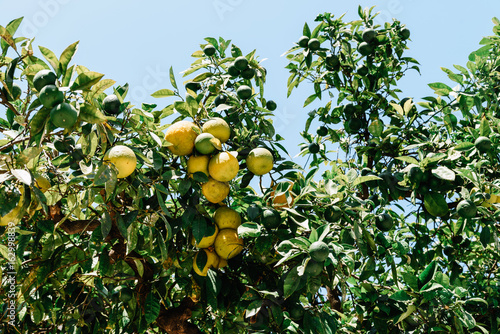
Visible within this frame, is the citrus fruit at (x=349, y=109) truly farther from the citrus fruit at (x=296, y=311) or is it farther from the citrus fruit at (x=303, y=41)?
the citrus fruit at (x=296, y=311)

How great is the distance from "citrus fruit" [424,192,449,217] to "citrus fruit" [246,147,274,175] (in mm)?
854

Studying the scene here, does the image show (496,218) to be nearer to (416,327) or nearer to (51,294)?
(416,327)

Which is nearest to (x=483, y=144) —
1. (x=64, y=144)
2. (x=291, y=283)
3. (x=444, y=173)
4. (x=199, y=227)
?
(x=444, y=173)

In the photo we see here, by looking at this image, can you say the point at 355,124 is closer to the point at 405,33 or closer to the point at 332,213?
the point at 405,33

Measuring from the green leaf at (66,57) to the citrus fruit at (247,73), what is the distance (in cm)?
130

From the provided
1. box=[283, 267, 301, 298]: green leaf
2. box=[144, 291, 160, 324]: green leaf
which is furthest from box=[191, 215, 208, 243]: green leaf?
box=[144, 291, 160, 324]: green leaf

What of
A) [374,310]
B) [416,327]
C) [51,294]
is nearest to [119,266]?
[51,294]

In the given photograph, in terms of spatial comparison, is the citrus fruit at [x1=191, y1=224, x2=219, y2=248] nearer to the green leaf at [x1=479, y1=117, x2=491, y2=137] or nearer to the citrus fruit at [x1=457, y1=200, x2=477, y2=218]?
the citrus fruit at [x1=457, y1=200, x2=477, y2=218]

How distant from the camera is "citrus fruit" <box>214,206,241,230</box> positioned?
2.22m

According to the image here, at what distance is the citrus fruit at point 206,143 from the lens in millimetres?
2035

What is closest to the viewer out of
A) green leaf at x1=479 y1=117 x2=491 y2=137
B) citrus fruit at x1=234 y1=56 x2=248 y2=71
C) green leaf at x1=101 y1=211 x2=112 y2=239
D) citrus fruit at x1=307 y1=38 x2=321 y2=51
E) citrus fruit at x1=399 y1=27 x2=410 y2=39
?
green leaf at x1=101 y1=211 x2=112 y2=239

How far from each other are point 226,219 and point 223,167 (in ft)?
1.12

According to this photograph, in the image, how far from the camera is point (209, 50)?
9.31 feet

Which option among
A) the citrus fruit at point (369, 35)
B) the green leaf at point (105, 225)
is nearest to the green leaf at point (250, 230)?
the green leaf at point (105, 225)
